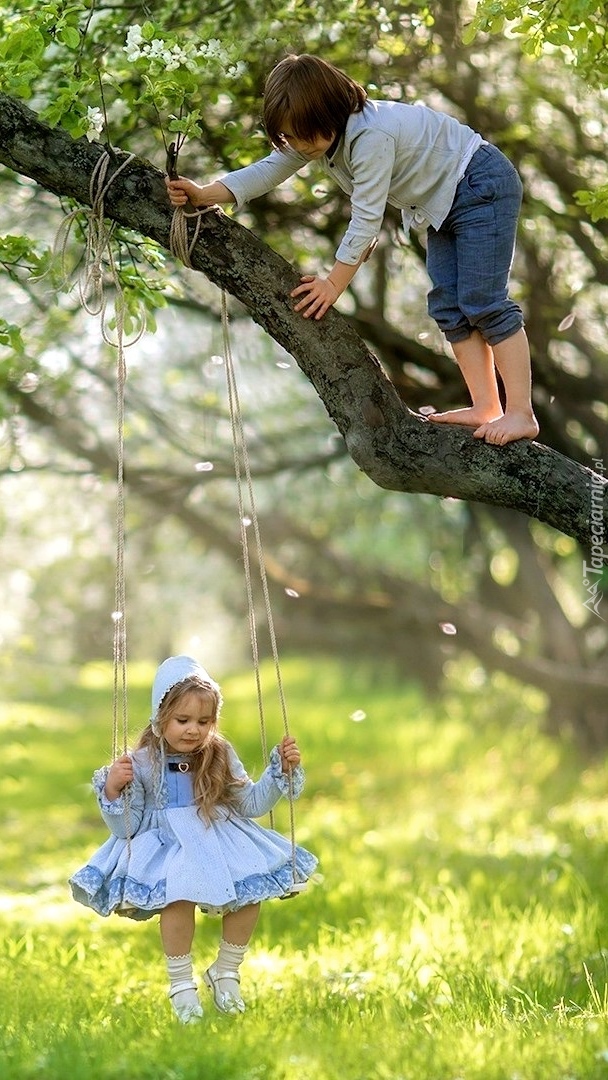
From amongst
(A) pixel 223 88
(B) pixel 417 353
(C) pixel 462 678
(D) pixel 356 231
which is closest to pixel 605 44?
(D) pixel 356 231

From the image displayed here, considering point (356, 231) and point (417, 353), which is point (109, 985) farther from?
point (417, 353)

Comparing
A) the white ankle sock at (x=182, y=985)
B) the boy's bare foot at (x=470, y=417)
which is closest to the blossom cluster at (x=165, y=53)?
the boy's bare foot at (x=470, y=417)

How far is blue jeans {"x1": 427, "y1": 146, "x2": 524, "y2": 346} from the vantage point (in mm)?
3759

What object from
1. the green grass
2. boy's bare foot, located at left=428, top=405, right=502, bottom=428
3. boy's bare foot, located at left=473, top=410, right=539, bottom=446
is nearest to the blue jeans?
boy's bare foot, located at left=428, top=405, right=502, bottom=428

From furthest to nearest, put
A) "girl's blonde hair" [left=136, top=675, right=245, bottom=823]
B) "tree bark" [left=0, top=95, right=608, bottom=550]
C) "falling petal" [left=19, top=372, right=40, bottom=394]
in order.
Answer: "falling petal" [left=19, top=372, right=40, bottom=394] → "girl's blonde hair" [left=136, top=675, right=245, bottom=823] → "tree bark" [left=0, top=95, right=608, bottom=550]

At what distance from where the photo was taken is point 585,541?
3482mm

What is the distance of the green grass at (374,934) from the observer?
321cm

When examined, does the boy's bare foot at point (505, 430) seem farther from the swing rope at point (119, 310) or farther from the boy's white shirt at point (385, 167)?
the swing rope at point (119, 310)

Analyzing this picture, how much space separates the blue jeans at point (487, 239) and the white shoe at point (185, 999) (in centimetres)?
198

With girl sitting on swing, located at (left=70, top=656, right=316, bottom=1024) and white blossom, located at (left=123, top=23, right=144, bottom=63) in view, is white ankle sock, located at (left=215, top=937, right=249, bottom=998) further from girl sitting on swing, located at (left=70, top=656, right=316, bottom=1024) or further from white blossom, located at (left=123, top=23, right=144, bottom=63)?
white blossom, located at (left=123, top=23, right=144, bottom=63)

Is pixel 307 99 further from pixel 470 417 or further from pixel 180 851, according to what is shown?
pixel 180 851

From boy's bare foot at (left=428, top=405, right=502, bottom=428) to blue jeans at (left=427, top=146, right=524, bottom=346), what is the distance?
0.21 m

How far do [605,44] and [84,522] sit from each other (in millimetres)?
8975

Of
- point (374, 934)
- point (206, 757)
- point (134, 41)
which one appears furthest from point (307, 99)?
point (374, 934)
